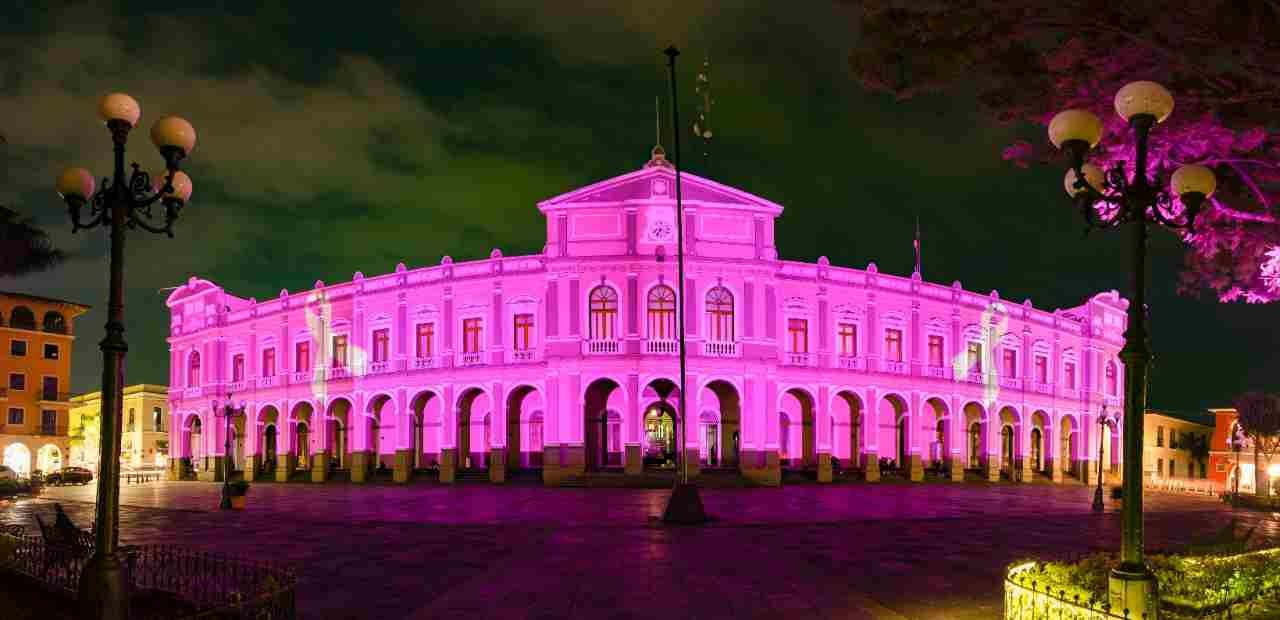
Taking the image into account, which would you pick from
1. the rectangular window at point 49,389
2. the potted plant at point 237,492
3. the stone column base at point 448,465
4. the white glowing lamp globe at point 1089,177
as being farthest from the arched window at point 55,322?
the white glowing lamp globe at point 1089,177

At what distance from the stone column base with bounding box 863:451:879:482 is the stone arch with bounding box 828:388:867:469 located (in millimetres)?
1130

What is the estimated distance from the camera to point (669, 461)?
146 ft

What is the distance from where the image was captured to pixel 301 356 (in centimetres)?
5206

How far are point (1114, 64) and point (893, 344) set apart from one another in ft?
122

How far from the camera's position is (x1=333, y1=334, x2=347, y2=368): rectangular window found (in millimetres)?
49500

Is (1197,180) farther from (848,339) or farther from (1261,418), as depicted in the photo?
(1261,418)

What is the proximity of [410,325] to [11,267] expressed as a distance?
2993 centimetres

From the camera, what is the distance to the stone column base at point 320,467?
48.6m

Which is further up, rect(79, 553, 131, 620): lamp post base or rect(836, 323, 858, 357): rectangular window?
rect(836, 323, 858, 357): rectangular window

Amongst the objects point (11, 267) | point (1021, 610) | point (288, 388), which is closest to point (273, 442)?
point (288, 388)

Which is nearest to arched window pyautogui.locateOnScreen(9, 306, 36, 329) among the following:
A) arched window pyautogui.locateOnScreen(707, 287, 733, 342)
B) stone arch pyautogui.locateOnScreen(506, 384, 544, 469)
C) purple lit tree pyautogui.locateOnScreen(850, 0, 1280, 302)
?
stone arch pyautogui.locateOnScreen(506, 384, 544, 469)

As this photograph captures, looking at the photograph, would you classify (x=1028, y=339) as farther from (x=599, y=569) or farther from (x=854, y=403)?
(x=599, y=569)

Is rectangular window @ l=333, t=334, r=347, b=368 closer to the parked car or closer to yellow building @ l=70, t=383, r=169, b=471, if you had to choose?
the parked car

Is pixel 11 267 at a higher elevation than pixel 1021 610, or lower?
higher
